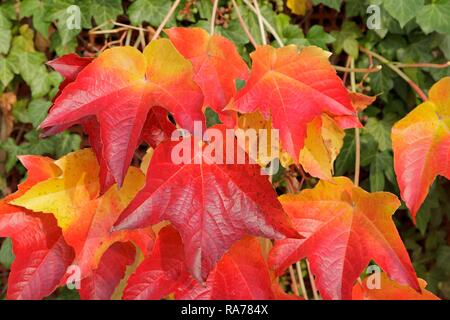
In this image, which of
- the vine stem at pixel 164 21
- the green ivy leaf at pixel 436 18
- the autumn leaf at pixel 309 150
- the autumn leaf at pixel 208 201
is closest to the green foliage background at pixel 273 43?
the green ivy leaf at pixel 436 18

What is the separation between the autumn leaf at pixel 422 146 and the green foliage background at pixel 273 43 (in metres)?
0.22

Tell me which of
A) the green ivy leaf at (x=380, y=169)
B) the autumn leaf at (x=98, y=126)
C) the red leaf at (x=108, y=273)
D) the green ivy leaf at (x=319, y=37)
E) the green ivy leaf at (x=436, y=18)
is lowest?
the red leaf at (x=108, y=273)

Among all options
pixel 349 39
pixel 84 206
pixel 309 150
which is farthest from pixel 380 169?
pixel 84 206

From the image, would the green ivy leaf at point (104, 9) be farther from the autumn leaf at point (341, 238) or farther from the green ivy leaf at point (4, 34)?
the autumn leaf at point (341, 238)

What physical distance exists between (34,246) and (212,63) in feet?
1.22

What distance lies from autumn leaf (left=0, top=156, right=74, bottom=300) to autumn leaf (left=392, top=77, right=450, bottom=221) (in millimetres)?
489

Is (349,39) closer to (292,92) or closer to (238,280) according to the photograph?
(292,92)

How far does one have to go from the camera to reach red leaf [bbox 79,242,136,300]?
34.1 inches

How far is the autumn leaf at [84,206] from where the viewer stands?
0.83m
